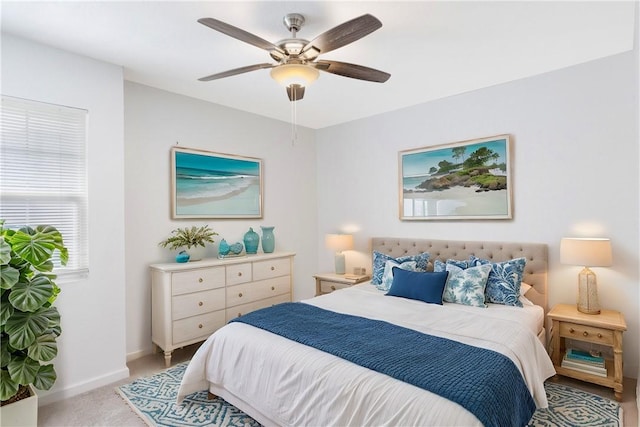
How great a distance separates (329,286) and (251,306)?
1072 millimetres

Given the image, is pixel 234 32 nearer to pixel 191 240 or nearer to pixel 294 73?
pixel 294 73

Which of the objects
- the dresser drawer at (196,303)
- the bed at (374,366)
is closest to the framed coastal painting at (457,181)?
the bed at (374,366)

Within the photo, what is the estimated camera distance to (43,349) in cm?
209

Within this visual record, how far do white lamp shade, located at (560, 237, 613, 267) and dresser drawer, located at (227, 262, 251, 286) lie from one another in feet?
9.97

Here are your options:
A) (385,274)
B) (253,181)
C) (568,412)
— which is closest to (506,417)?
(568,412)

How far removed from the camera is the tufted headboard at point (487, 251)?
3.23m

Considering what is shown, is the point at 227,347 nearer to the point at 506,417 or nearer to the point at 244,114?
the point at 506,417

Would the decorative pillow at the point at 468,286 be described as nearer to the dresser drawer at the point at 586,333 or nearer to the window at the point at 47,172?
the dresser drawer at the point at 586,333

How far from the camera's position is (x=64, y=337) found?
2660 millimetres

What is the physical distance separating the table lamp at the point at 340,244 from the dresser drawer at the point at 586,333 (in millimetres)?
2413

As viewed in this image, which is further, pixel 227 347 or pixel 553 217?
pixel 553 217

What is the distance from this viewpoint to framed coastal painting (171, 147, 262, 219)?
147 inches

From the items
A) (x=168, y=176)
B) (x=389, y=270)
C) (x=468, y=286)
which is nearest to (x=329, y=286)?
(x=389, y=270)

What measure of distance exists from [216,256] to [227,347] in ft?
5.77
